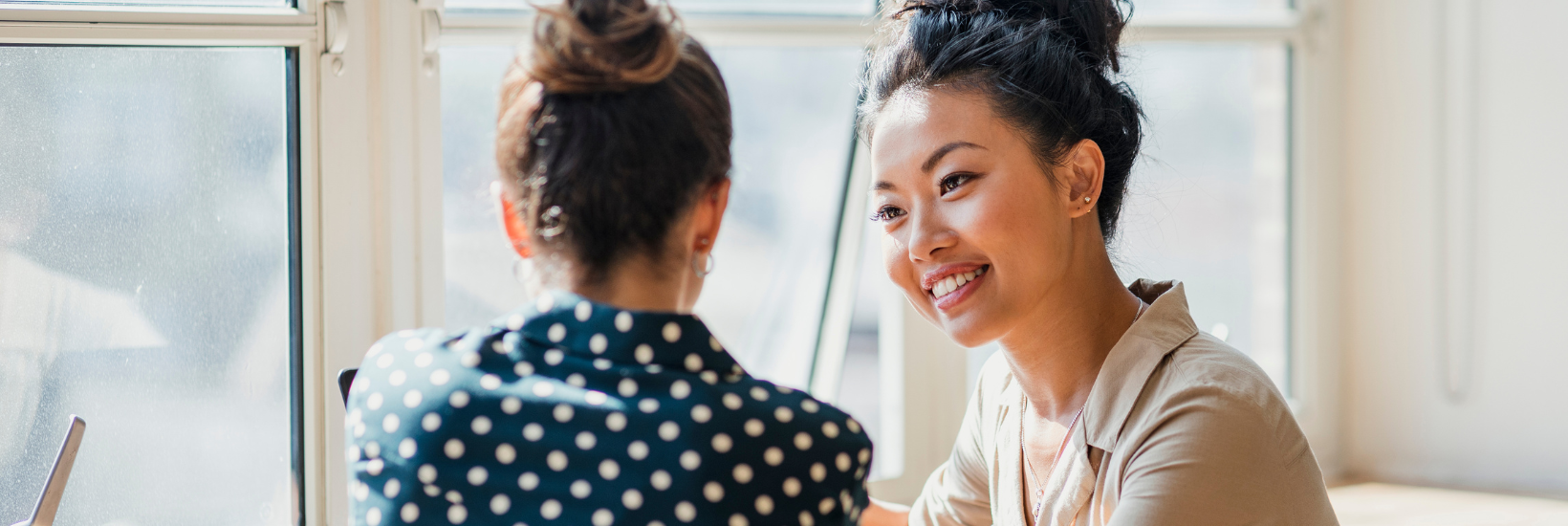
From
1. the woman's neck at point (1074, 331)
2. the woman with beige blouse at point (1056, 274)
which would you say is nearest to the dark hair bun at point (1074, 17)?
the woman with beige blouse at point (1056, 274)

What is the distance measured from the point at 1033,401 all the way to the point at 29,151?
1302mm

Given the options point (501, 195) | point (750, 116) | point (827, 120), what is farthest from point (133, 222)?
point (827, 120)

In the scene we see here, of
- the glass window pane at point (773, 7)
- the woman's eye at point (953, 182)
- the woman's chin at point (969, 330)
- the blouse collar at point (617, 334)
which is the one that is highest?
the glass window pane at point (773, 7)

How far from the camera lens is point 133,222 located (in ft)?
4.93

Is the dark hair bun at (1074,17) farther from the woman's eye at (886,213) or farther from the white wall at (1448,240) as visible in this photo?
the white wall at (1448,240)

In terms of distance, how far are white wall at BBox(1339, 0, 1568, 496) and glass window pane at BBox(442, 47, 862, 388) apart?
1.15 meters

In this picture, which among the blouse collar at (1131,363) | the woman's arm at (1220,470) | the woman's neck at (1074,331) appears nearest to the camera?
the woman's arm at (1220,470)

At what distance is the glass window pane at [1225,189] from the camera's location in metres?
Answer: 2.34

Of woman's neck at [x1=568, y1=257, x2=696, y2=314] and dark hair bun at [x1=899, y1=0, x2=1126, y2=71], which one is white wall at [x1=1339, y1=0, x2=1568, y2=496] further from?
woman's neck at [x1=568, y1=257, x2=696, y2=314]

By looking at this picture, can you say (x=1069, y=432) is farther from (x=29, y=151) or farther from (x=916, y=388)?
(x=29, y=151)

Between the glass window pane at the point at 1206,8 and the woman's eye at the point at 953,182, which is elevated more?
the glass window pane at the point at 1206,8

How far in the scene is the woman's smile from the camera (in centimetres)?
132

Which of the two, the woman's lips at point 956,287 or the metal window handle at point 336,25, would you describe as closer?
the woman's lips at point 956,287

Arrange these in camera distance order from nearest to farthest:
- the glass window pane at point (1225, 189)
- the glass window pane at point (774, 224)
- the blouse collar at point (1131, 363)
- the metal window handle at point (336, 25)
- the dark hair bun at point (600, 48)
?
the dark hair bun at point (600, 48) → the blouse collar at point (1131, 363) → the metal window handle at point (336, 25) → the glass window pane at point (774, 224) → the glass window pane at point (1225, 189)
